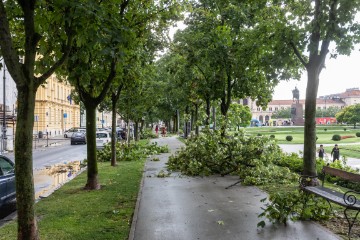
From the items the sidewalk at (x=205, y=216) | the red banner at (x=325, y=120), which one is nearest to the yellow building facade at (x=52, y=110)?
the sidewalk at (x=205, y=216)

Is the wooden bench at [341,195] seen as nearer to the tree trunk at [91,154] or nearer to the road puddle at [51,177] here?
the tree trunk at [91,154]

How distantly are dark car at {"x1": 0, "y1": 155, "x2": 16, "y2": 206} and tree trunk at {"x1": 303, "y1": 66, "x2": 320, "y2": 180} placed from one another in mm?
7084

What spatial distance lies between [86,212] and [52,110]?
53304mm

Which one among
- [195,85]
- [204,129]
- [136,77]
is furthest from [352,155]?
[136,77]

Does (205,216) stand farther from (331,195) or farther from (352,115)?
(352,115)

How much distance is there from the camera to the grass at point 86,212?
22.4 feet

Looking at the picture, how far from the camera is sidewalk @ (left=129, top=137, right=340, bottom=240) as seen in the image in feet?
22.1

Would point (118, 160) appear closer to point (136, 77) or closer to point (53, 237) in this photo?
point (136, 77)

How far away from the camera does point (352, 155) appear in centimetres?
2450

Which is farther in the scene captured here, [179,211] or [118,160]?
[118,160]

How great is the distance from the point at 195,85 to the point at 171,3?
9855 millimetres

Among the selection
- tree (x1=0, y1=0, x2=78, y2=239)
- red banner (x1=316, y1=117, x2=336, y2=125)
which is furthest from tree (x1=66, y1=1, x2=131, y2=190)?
red banner (x1=316, y1=117, x2=336, y2=125)

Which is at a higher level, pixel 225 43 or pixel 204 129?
pixel 225 43

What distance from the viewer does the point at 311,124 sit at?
374 inches
